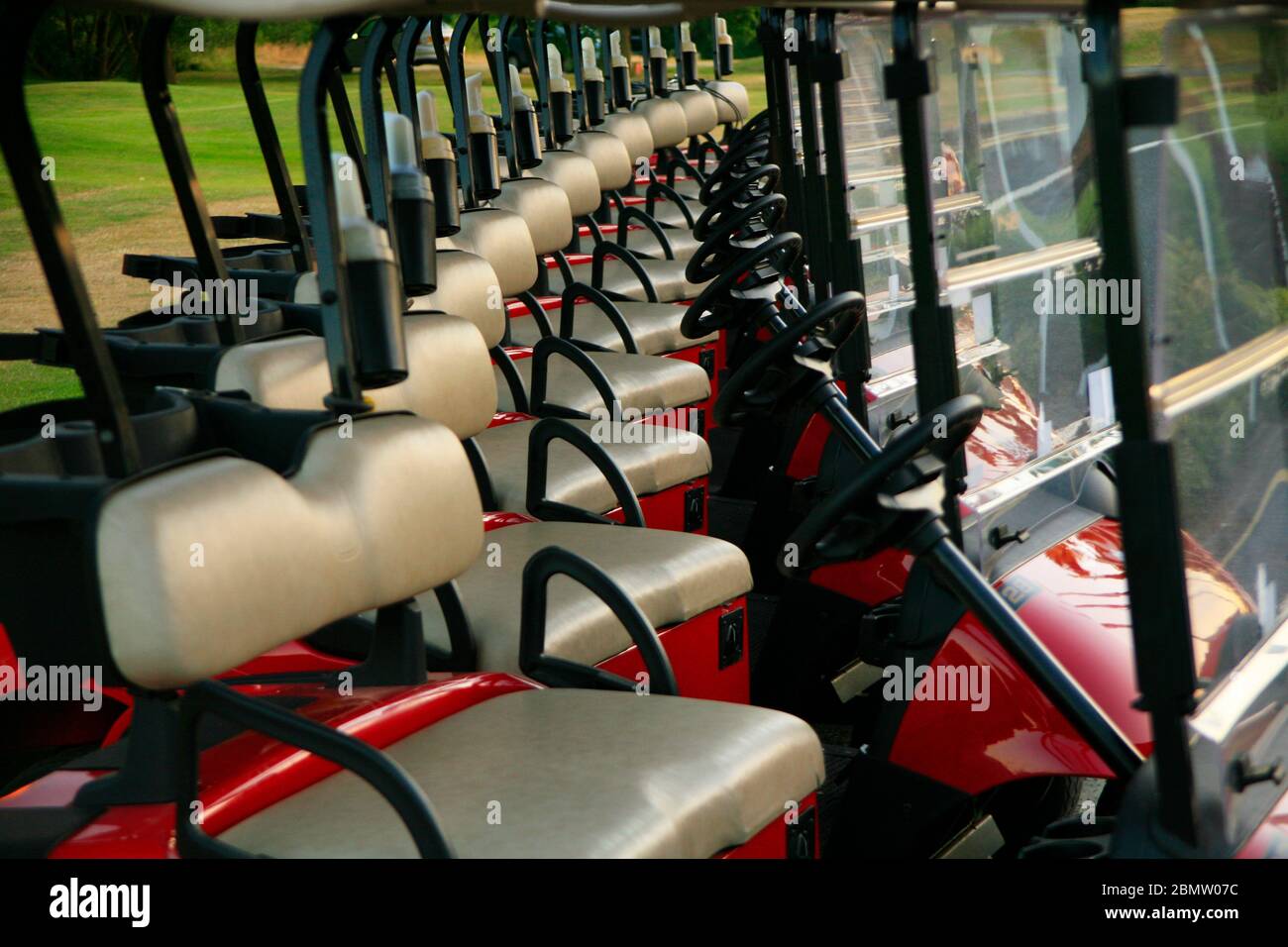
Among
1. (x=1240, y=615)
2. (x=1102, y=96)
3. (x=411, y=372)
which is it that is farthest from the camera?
(x=411, y=372)

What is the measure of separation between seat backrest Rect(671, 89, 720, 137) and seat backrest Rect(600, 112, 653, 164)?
2.41 feet

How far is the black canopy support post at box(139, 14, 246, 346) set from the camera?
1923 mm

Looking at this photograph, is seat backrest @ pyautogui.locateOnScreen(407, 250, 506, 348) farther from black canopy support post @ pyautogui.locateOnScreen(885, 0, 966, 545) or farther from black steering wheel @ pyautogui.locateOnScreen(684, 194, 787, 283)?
black canopy support post @ pyautogui.locateOnScreen(885, 0, 966, 545)

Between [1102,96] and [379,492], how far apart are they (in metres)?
0.85

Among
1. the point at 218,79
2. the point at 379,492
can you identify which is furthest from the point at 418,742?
the point at 218,79

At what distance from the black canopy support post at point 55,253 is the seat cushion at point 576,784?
42 centimetres

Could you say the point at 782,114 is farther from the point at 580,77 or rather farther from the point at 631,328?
the point at 580,77

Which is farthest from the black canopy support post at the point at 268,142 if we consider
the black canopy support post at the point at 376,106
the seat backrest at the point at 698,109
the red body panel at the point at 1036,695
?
the seat backrest at the point at 698,109

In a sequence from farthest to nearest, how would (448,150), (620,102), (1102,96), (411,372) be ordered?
(620,102) < (448,150) < (411,372) < (1102,96)

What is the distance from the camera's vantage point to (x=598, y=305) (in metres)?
3.80

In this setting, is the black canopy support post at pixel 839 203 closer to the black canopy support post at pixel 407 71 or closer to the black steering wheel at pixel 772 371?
the black steering wheel at pixel 772 371

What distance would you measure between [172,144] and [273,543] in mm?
840

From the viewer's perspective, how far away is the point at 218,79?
12.4 ft
